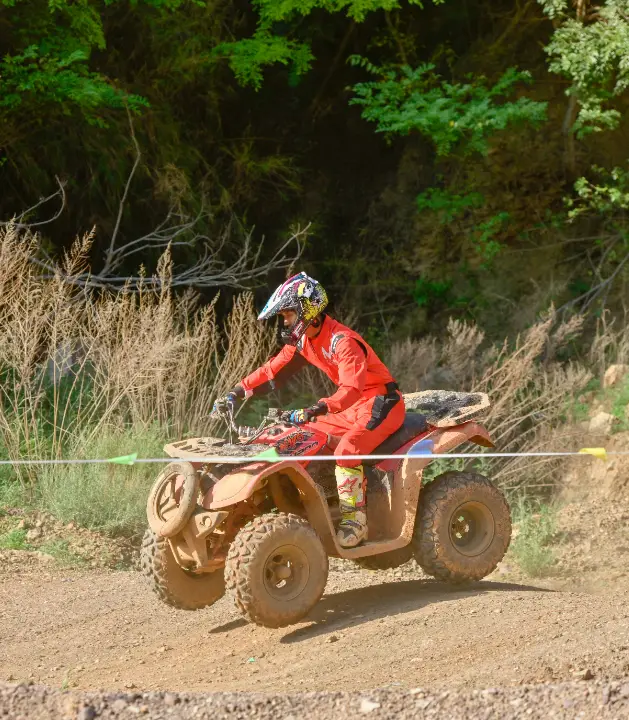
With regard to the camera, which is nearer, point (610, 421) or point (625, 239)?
point (610, 421)

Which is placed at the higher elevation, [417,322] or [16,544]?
[417,322]

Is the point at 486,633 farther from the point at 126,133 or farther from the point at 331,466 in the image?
the point at 126,133

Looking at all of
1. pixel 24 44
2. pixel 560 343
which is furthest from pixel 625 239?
pixel 24 44

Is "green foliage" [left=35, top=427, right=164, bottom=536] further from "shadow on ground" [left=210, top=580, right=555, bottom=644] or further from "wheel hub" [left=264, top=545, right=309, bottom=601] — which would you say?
"wheel hub" [left=264, top=545, right=309, bottom=601]

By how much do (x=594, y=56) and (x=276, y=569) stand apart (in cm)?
902

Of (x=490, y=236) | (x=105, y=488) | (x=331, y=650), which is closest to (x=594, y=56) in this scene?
(x=490, y=236)

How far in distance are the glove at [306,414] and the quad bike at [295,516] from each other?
0.06 metres

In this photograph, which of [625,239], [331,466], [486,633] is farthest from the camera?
[625,239]

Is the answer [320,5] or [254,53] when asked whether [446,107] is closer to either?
[320,5]

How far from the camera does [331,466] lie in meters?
6.88

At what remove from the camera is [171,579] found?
21.5 feet

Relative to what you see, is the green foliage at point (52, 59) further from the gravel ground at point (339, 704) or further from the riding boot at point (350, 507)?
the gravel ground at point (339, 704)

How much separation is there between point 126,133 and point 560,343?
18.7 ft

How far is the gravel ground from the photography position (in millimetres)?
4555
